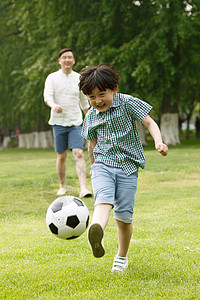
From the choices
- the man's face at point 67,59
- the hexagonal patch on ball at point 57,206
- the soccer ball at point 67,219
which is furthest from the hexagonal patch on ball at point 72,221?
the man's face at point 67,59

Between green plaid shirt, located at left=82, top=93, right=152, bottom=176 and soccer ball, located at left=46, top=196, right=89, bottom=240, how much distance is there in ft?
1.37

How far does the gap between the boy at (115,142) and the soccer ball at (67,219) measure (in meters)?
0.25

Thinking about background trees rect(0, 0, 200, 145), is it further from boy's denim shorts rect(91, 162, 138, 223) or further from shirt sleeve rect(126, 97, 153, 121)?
boy's denim shorts rect(91, 162, 138, 223)

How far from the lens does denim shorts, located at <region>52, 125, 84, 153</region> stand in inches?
290

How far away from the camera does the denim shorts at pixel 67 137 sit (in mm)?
7365

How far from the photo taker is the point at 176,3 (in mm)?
18969

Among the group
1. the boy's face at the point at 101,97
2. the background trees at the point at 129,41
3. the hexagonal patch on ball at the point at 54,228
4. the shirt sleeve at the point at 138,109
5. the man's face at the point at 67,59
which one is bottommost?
the hexagonal patch on ball at the point at 54,228

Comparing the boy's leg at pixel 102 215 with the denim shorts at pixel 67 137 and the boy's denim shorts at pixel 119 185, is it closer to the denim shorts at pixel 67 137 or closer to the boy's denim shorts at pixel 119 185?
the boy's denim shorts at pixel 119 185

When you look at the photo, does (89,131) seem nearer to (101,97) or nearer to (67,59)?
(101,97)

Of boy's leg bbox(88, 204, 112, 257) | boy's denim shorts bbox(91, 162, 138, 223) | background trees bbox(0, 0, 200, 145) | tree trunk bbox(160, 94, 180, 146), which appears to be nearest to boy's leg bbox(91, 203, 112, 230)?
boy's leg bbox(88, 204, 112, 257)

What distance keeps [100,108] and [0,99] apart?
Answer: 92.3 feet

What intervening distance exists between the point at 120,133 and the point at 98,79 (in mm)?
451

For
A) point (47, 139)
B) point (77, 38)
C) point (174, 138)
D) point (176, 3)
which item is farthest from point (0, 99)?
point (176, 3)

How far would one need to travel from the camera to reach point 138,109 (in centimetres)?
369
